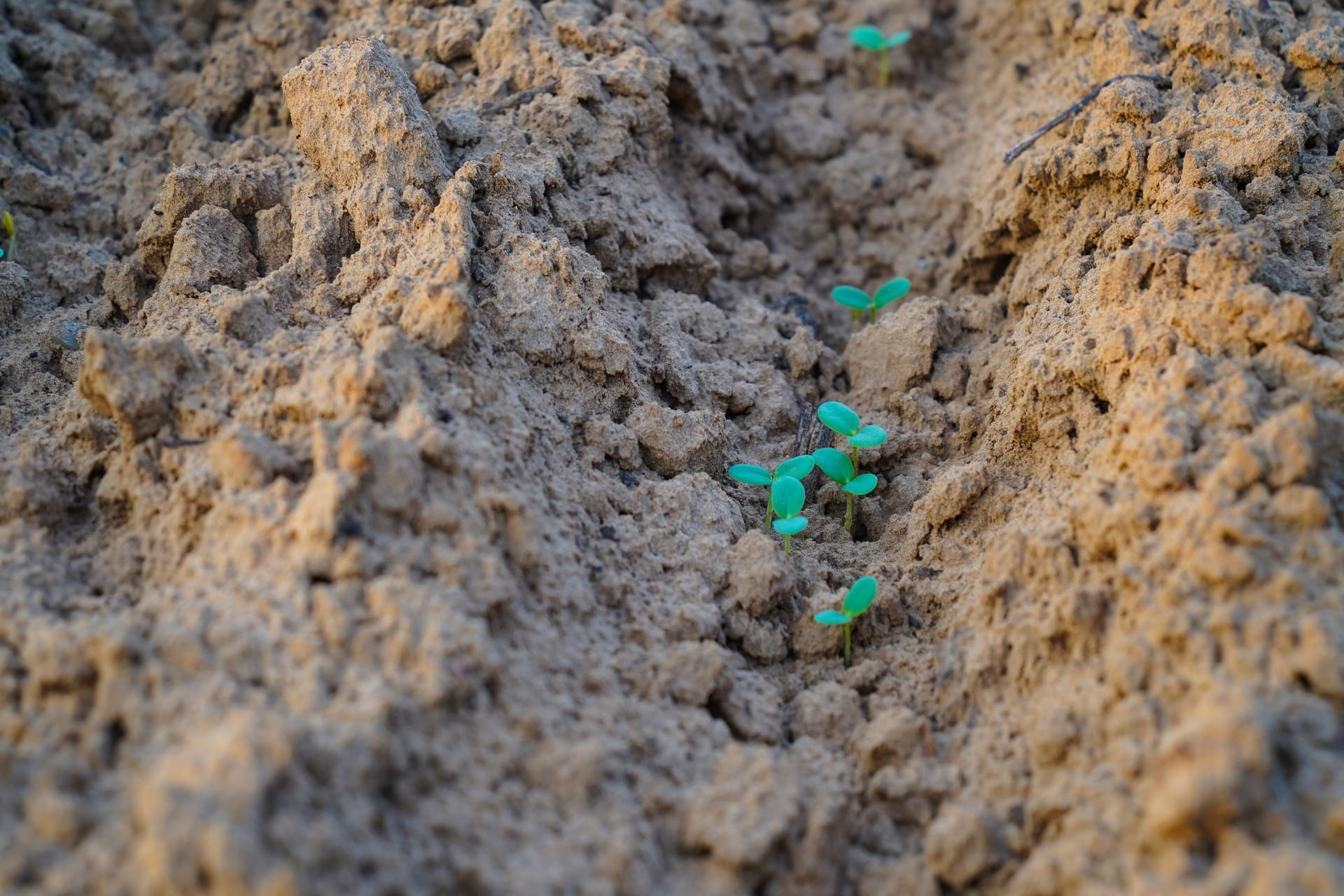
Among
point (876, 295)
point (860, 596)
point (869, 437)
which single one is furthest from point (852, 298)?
point (860, 596)

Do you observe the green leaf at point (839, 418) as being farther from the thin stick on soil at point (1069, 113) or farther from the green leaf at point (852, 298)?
the thin stick on soil at point (1069, 113)

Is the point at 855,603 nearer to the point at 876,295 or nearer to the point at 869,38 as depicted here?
the point at 876,295

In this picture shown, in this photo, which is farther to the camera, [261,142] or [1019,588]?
[261,142]

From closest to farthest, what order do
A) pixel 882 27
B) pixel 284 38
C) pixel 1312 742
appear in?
1. pixel 1312 742
2. pixel 284 38
3. pixel 882 27

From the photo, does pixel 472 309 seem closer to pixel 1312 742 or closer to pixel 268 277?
pixel 268 277

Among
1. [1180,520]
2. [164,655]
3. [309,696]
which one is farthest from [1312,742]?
[164,655]

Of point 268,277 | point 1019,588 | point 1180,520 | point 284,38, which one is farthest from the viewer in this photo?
point 284,38
